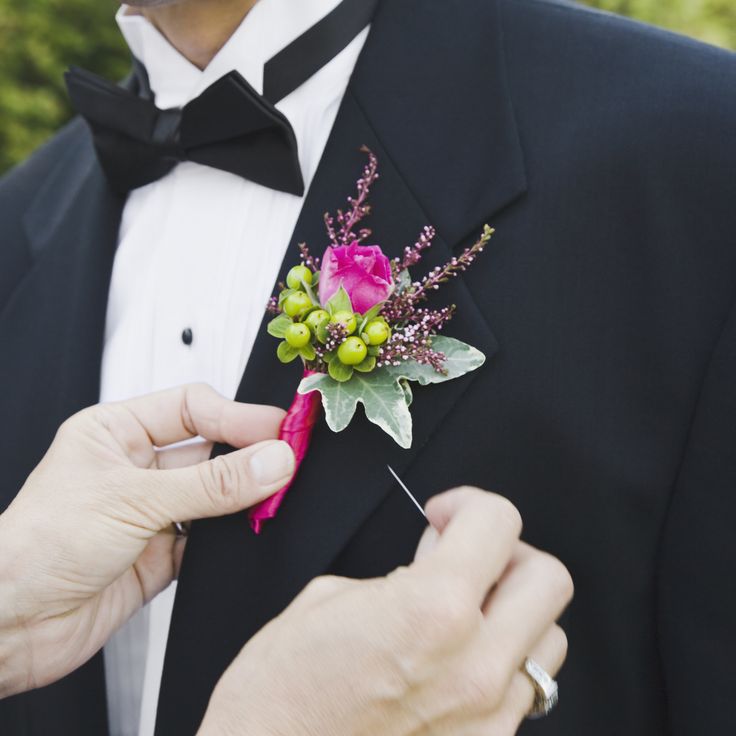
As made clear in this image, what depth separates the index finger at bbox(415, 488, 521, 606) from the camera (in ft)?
3.49

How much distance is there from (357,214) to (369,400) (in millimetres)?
330

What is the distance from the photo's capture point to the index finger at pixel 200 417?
1362 mm

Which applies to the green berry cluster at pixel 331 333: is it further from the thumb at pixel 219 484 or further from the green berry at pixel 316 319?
the thumb at pixel 219 484

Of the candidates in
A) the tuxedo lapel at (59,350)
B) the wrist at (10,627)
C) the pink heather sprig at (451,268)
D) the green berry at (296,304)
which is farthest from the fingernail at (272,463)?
the tuxedo lapel at (59,350)

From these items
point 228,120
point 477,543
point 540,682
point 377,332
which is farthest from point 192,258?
point 540,682

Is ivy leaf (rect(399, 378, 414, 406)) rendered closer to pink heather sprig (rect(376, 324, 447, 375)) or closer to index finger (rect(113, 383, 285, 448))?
pink heather sprig (rect(376, 324, 447, 375))

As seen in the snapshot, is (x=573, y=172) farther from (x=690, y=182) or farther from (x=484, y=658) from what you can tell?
(x=484, y=658)

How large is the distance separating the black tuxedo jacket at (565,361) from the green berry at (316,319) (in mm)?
169

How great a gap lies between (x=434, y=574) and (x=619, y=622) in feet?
1.69

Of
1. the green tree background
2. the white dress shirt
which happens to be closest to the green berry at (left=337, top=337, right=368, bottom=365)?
the white dress shirt

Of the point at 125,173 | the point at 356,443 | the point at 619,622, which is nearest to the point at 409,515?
the point at 356,443

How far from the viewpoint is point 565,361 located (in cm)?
132

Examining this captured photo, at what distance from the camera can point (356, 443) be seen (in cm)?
133

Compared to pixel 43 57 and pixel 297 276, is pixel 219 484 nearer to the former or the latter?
pixel 297 276
